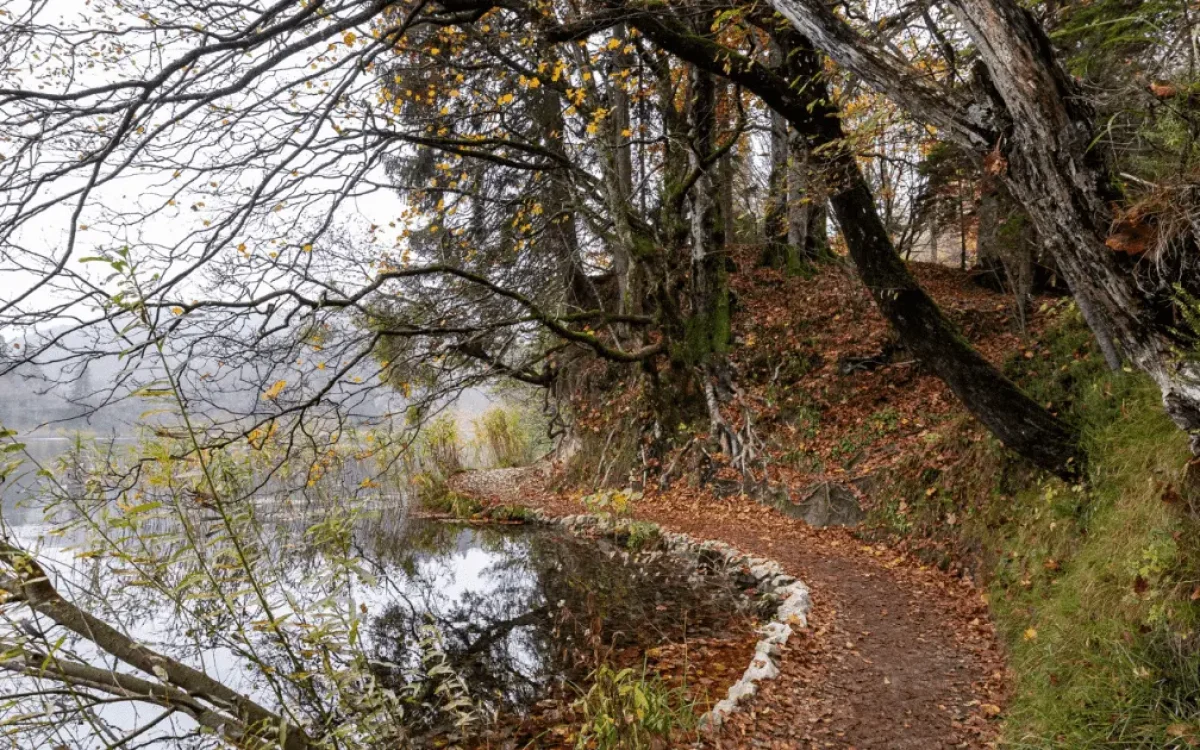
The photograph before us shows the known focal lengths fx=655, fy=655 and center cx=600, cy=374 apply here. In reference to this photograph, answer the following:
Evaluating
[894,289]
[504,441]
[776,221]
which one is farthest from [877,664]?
[504,441]

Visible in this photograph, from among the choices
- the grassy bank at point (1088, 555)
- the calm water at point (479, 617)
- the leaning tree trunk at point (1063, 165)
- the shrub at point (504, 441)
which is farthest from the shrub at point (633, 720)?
the shrub at point (504, 441)

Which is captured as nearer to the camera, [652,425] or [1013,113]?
[1013,113]

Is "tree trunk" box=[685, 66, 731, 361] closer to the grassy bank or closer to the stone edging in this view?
the stone edging

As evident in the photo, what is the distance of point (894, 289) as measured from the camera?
5.38m

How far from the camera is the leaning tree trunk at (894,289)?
5.01 m

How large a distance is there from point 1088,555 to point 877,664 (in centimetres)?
144

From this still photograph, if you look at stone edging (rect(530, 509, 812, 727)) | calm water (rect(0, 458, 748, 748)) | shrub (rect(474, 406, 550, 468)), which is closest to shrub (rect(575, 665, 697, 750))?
stone edging (rect(530, 509, 812, 727))

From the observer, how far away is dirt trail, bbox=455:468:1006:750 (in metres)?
3.47

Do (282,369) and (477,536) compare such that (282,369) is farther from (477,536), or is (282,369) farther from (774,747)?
(477,536)

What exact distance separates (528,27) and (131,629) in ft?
28.0

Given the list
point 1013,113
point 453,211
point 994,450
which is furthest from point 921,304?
point 453,211

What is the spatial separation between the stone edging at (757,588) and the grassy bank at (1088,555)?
1.33 meters

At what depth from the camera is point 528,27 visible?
920cm

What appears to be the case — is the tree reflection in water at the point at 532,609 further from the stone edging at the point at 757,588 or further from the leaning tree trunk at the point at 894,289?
the leaning tree trunk at the point at 894,289
